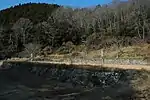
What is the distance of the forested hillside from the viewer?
66.2 meters

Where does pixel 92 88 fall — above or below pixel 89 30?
below

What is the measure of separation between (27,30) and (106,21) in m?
20.3

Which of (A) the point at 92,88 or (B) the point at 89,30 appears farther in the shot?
(B) the point at 89,30

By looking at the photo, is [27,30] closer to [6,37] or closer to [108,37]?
[6,37]

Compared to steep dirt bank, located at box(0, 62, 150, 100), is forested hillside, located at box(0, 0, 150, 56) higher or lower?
higher

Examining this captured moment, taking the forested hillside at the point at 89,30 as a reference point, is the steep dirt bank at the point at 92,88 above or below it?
below

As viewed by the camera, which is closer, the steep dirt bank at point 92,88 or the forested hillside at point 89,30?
the steep dirt bank at point 92,88

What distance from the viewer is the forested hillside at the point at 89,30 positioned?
66.2 m

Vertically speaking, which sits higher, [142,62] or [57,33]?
[57,33]

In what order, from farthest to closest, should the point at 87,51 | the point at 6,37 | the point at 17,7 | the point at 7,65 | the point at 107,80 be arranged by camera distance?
the point at 17,7 < the point at 6,37 < the point at 87,51 < the point at 7,65 < the point at 107,80

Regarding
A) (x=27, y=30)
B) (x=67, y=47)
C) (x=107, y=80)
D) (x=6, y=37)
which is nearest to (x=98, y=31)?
(x=67, y=47)

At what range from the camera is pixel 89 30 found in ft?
245

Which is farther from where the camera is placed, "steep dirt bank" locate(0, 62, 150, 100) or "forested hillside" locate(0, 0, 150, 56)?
"forested hillside" locate(0, 0, 150, 56)

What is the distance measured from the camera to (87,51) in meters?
63.8
